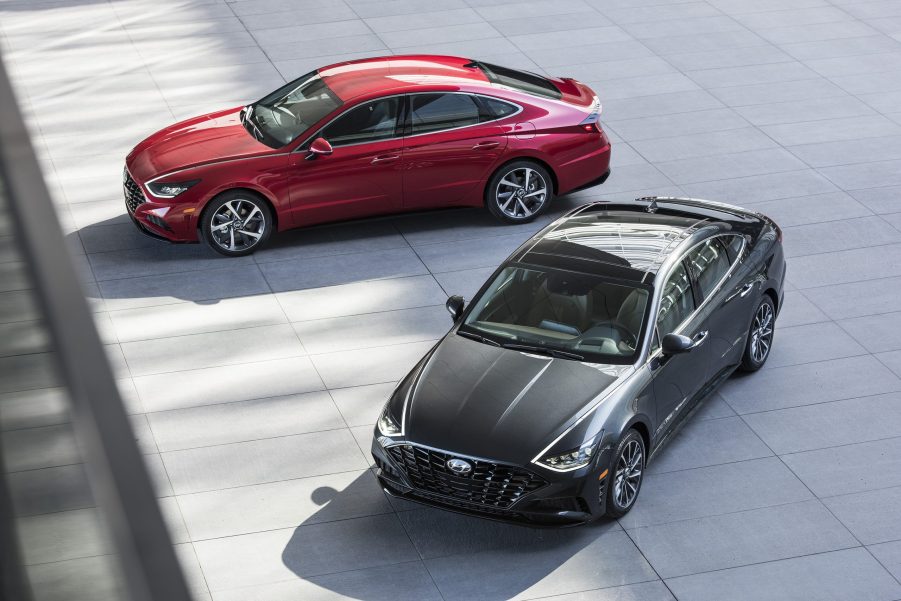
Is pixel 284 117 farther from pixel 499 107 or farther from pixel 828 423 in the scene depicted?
pixel 828 423

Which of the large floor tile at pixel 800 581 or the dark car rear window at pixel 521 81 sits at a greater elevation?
the dark car rear window at pixel 521 81

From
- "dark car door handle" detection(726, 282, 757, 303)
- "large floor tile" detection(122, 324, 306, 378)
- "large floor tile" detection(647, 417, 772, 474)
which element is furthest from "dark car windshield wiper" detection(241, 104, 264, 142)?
"large floor tile" detection(647, 417, 772, 474)

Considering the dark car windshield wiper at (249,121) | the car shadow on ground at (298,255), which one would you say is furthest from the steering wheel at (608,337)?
the dark car windshield wiper at (249,121)

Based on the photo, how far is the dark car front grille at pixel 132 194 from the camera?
11.7 meters

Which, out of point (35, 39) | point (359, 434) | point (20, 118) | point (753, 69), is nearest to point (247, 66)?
point (35, 39)

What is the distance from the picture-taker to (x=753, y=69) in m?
16.9

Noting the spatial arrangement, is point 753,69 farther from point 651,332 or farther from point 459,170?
point 651,332

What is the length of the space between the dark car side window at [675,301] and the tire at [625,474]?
0.83m

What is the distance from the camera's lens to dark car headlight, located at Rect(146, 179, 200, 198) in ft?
38.1

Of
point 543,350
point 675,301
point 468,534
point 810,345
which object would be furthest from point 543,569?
point 810,345

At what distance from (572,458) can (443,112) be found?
5501 millimetres

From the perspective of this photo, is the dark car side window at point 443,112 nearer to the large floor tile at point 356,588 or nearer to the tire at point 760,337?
the tire at point 760,337

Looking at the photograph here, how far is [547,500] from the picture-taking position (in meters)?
7.54

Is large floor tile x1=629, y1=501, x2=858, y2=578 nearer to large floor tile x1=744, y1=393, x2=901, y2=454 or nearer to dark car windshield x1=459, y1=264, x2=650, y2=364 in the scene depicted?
large floor tile x1=744, y1=393, x2=901, y2=454
